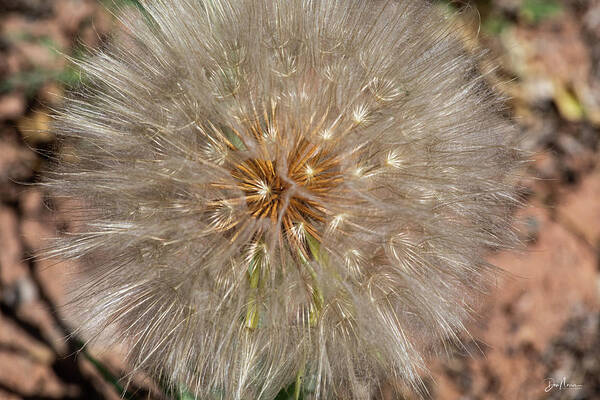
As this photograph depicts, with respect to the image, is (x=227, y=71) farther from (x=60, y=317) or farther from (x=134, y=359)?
(x=60, y=317)

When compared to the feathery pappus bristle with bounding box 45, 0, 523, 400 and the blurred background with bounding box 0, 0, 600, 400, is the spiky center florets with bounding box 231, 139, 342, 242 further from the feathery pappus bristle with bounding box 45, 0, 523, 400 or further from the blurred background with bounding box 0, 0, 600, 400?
the blurred background with bounding box 0, 0, 600, 400

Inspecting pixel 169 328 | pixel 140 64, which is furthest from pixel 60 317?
pixel 140 64

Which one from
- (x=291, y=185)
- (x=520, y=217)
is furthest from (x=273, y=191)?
(x=520, y=217)

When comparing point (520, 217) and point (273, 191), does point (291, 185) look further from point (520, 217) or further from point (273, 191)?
point (520, 217)

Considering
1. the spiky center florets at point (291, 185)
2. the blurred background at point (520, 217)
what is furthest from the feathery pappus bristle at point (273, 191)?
the blurred background at point (520, 217)

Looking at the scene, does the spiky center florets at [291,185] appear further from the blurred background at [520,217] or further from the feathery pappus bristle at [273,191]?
the blurred background at [520,217]

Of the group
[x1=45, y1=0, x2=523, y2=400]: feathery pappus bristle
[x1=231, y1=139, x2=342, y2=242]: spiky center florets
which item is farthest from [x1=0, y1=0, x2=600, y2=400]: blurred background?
[x1=231, y1=139, x2=342, y2=242]: spiky center florets
